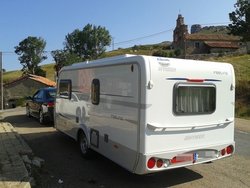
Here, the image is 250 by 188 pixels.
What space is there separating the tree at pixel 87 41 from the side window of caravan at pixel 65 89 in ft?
286

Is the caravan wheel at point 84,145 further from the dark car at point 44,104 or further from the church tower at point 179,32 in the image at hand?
the church tower at point 179,32

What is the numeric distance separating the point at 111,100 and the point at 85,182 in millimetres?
1730

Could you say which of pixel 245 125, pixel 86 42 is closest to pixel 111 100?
pixel 245 125

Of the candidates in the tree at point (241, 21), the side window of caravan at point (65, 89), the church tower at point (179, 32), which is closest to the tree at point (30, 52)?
the church tower at point (179, 32)

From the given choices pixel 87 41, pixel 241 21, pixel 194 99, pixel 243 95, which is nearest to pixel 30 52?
pixel 87 41

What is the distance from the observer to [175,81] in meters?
6.74

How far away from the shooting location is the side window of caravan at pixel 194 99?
6.84m

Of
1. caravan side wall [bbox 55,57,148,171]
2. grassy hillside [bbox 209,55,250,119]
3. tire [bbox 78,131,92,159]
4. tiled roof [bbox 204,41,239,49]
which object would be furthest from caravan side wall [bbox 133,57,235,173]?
tiled roof [bbox 204,41,239,49]

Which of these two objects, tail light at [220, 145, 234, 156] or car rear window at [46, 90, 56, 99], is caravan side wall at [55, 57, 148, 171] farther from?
car rear window at [46, 90, 56, 99]

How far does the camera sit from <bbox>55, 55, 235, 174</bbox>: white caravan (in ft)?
21.2

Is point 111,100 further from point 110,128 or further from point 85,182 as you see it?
point 85,182

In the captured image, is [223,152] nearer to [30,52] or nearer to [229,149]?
[229,149]

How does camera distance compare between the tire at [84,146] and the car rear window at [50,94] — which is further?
the car rear window at [50,94]

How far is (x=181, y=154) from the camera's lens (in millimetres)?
6785
